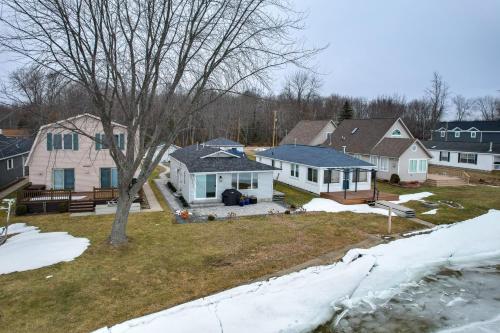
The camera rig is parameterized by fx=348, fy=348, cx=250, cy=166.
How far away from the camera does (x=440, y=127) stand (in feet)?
176

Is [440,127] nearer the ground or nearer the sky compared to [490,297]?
nearer the sky

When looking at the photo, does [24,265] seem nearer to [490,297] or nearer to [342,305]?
[342,305]

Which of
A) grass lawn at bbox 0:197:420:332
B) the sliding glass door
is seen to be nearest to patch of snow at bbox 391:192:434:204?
grass lawn at bbox 0:197:420:332

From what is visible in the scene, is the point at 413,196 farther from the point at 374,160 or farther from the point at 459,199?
the point at 374,160

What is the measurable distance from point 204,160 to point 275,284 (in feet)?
47.3

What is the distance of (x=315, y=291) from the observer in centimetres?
984

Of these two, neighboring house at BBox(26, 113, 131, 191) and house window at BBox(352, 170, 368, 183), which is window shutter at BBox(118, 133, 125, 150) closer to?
neighboring house at BBox(26, 113, 131, 191)

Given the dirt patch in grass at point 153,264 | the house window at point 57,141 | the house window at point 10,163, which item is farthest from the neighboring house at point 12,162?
the dirt patch in grass at point 153,264

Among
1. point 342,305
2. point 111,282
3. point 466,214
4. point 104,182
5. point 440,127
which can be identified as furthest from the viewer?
point 440,127

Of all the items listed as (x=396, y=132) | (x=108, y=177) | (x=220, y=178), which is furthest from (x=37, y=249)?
(x=396, y=132)

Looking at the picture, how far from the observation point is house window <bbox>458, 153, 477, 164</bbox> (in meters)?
41.5

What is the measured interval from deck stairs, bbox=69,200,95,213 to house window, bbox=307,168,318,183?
15311mm

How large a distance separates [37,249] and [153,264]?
454cm

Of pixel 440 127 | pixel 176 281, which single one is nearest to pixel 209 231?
pixel 176 281
